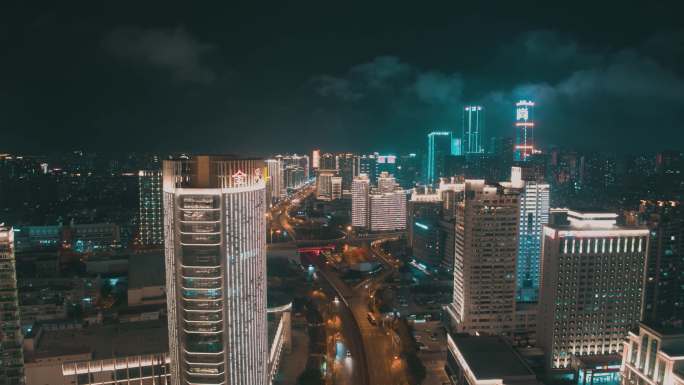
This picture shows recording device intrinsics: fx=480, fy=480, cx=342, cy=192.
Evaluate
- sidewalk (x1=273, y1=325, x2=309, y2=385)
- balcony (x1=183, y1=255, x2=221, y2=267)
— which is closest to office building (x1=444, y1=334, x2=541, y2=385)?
sidewalk (x1=273, y1=325, x2=309, y2=385)

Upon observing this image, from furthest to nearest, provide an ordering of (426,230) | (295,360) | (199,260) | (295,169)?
(295,169)
(426,230)
(295,360)
(199,260)

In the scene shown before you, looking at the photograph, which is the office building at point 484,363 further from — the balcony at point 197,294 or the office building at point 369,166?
the office building at point 369,166

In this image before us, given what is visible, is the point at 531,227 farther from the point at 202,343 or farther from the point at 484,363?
the point at 202,343

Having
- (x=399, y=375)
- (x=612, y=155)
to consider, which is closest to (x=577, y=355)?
(x=399, y=375)

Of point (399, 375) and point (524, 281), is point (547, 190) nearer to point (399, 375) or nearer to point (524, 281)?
point (524, 281)

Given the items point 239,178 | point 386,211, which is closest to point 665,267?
point 239,178

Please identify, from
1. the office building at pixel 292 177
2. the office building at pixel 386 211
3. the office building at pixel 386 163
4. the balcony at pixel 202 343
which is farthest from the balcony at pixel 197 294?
the office building at pixel 292 177

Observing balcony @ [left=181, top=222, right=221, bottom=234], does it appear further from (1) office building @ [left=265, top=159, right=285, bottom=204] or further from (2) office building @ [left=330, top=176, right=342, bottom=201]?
(2) office building @ [left=330, top=176, right=342, bottom=201]
